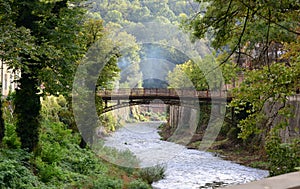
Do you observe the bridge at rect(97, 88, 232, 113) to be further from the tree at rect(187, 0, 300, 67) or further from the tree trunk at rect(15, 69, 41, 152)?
the tree at rect(187, 0, 300, 67)

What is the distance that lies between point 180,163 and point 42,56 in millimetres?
12018

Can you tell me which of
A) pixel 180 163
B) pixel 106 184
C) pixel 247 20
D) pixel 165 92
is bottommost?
pixel 180 163

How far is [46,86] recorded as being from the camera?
990 centimetres

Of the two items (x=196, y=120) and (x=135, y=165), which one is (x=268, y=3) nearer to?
(x=135, y=165)

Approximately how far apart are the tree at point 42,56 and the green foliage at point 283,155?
5.28 meters

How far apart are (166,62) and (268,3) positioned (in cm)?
1429

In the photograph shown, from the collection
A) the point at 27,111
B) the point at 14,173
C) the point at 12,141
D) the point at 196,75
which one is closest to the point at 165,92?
the point at 196,75

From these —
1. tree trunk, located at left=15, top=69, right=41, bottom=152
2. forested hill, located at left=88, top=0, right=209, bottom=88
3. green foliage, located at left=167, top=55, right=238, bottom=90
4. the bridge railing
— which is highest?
forested hill, located at left=88, top=0, right=209, bottom=88

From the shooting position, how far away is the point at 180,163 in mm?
19703

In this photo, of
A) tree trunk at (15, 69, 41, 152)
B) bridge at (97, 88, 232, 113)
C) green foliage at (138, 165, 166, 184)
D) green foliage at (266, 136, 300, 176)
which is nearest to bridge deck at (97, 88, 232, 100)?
bridge at (97, 88, 232, 113)

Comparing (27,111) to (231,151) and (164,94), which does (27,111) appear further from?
(231,151)

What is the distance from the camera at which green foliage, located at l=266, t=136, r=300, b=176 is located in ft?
26.7

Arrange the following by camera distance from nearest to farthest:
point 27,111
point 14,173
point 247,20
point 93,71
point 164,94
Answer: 1. point 247,20
2. point 14,173
3. point 27,111
4. point 93,71
5. point 164,94

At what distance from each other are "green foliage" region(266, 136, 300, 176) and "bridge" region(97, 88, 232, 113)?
12.4 meters
